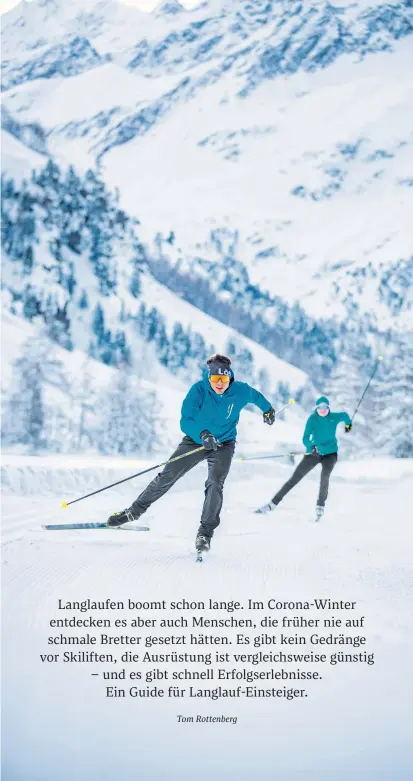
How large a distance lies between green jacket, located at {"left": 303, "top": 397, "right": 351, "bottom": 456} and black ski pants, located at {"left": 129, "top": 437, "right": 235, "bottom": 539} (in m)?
4.16

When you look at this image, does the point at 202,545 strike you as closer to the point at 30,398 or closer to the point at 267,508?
the point at 267,508

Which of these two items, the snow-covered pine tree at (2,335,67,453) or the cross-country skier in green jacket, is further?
the snow-covered pine tree at (2,335,67,453)

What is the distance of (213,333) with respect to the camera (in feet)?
474

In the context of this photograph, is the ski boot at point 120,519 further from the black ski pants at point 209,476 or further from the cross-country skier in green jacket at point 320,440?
the cross-country skier in green jacket at point 320,440

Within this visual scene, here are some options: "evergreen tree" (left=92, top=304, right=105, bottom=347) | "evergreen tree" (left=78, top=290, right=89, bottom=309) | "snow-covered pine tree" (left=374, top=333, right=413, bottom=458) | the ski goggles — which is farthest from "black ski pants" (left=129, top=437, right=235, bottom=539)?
"evergreen tree" (left=78, top=290, right=89, bottom=309)

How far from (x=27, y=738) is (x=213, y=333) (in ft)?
465

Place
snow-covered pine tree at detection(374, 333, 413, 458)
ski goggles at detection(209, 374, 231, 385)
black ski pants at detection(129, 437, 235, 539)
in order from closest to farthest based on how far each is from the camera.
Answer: ski goggles at detection(209, 374, 231, 385), black ski pants at detection(129, 437, 235, 539), snow-covered pine tree at detection(374, 333, 413, 458)

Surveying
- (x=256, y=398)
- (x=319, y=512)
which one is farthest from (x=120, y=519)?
(x=319, y=512)

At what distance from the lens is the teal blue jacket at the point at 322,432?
11.1 meters

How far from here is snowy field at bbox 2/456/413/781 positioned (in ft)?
11.0

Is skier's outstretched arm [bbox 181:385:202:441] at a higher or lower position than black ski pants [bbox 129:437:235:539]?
higher

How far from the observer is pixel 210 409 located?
22.7ft

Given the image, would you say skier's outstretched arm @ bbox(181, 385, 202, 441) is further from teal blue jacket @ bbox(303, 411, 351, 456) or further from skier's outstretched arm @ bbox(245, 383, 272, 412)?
teal blue jacket @ bbox(303, 411, 351, 456)

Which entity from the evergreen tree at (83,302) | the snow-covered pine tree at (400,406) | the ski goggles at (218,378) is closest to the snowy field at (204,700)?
the ski goggles at (218,378)
